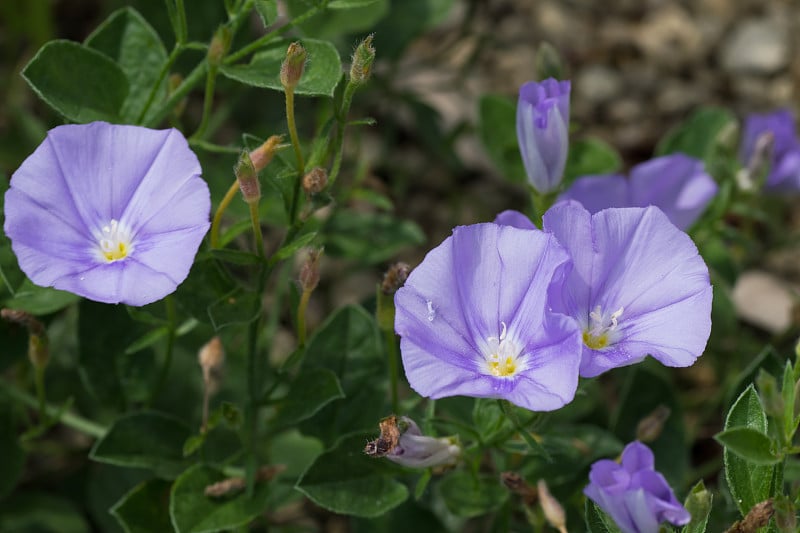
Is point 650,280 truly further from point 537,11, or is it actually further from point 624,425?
point 537,11

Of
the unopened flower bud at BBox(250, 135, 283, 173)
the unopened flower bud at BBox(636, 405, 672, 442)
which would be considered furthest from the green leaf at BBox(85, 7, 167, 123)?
the unopened flower bud at BBox(636, 405, 672, 442)

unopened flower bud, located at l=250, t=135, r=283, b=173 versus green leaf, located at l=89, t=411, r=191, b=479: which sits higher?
unopened flower bud, located at l=250, t=135, r=283, b=173

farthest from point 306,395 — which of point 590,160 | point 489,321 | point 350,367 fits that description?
point 590,160

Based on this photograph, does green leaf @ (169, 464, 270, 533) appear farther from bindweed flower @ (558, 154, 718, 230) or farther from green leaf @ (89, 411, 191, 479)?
bindweed flower @ (558, 154, 718, 230)

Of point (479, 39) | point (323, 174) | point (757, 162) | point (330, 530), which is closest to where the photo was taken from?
point (323, 174)

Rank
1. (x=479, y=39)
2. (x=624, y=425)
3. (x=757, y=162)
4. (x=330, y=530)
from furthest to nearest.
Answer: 1. (x=479, y=39)
2. (x=330, y=530)
3. (x=757, y=162)
4. (x=624, y=425)

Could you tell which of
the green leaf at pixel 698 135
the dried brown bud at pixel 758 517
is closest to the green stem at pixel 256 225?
the dried brown bud at pixel 758 517

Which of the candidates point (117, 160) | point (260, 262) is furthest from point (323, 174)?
point (117, 160)
